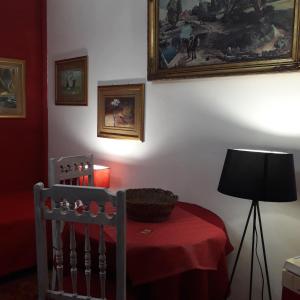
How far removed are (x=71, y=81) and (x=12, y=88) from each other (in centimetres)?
65

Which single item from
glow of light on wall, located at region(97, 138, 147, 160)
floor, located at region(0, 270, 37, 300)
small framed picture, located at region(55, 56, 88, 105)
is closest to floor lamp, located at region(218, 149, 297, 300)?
glow of light on wall, located at region(97, 138, 147, 160)

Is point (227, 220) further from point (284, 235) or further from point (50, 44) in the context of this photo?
point (50, 44)

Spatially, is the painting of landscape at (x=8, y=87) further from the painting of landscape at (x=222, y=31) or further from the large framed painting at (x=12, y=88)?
the painting of landscape at (x=222, y=31)

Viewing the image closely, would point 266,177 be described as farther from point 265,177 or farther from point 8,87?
point 8,87

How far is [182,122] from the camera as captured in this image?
248cm

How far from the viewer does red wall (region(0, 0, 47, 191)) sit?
3.55 metres

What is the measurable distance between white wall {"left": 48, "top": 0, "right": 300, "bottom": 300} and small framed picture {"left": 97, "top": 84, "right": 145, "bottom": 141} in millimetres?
68

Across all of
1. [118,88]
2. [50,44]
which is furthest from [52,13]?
[118,88]

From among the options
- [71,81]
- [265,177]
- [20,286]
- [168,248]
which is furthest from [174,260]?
[71,81]

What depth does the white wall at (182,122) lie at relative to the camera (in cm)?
199

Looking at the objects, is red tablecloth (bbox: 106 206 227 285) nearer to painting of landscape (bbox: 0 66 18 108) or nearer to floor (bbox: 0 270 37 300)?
floor (bbox: 0 270 37 300)

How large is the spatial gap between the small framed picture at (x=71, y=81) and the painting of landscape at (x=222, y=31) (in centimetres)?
104

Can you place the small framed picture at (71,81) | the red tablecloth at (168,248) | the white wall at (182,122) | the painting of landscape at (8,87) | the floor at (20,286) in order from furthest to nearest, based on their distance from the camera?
the painting of landscape at (8,87) < the small framed picture at (71,81) < the floor at (20,286) < the white wall at (182,122) < the red tablecloth at (168,248)

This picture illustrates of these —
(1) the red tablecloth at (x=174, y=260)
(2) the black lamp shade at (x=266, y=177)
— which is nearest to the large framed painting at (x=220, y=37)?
(2) the black lamp shade at (x=266, y=177)
